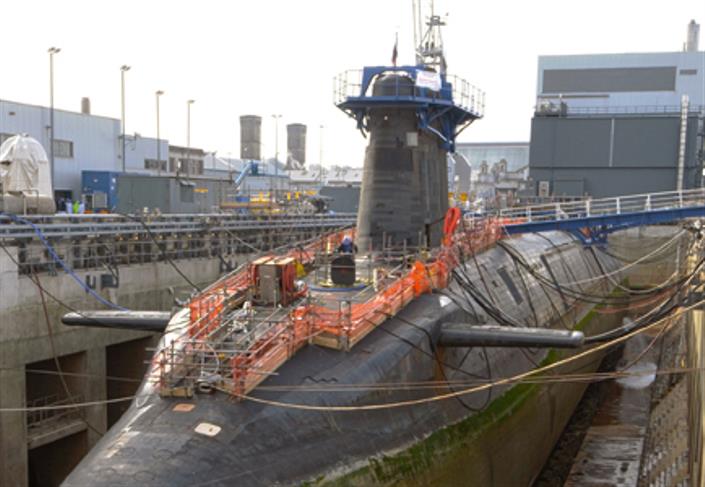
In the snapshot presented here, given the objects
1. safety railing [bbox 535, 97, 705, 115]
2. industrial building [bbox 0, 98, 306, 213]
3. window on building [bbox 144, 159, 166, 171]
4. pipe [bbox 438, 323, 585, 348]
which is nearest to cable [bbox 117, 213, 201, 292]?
pipe [bbox 438, 323, 585, 348]

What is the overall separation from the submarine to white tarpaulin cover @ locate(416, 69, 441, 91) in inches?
2.0

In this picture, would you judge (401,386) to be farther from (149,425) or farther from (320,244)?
(320,244)

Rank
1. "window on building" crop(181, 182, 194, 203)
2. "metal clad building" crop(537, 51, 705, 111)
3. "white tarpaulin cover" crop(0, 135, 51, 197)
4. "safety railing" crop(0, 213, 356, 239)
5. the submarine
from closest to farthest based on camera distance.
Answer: the submarine, "safety railing" crop(0, 213, 356, 239), "white tarpaulin cover" crop(0, 135, 51, 197), "window on building" crop(181, 182, 194, 203), "metal clad building" crop(537, 51, 705, 111)

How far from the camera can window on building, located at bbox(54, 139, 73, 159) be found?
47269mm

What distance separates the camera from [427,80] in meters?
21.1

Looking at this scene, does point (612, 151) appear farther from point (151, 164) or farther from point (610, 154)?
point (151, 164)

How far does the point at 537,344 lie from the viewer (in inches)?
525

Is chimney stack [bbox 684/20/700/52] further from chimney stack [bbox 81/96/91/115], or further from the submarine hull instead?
the submarine hull

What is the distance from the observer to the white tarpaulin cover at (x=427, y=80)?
21.0 metres

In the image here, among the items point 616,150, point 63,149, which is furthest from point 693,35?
point 63,149

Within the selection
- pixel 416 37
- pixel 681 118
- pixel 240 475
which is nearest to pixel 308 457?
pixel 240 475

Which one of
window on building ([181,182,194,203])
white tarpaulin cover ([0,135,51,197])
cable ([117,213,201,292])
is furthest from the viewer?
window on building ([181,182,194,203])

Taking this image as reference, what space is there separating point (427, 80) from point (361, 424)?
1191 cm

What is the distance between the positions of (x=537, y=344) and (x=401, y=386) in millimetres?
2664
